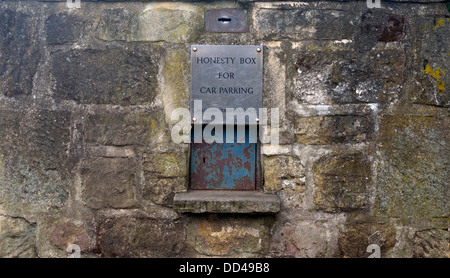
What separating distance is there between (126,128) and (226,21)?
0.82m

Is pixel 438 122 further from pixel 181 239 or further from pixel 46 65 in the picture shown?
pixel 46 65

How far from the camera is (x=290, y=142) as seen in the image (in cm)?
205

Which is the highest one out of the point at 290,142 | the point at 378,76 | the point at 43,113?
the point at 378,76

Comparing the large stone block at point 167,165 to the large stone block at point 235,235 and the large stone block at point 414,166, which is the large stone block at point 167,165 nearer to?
the large stone block at point 235,235

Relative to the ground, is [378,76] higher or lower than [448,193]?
higher

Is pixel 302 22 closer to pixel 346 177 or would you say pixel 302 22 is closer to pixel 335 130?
pixel 335 130

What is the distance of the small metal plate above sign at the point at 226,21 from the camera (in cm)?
207

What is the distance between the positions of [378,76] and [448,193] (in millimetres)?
745

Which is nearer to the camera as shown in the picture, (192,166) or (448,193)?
(448,193)

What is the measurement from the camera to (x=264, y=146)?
2059mm

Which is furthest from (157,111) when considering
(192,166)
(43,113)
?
(43,113)

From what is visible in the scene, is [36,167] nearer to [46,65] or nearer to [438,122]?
[46,65]

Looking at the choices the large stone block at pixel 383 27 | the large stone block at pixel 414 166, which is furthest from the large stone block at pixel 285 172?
the large stone block at pixel 383 27

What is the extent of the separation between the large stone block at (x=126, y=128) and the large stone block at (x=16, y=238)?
632 millimetres
